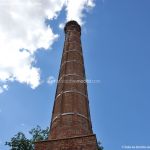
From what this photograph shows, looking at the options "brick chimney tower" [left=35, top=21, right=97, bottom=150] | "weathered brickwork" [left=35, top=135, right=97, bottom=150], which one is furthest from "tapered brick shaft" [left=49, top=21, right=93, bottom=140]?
"weathered brickwork" [left=35, top=135, right=97, bottom=150]

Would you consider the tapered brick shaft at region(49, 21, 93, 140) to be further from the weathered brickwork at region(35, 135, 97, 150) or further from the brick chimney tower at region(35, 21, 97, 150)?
the weathered brickwork at region(35, 135, 97, 150)

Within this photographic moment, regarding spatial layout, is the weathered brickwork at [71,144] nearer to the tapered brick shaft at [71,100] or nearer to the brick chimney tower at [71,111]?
the brick chimney tower at [71,111]

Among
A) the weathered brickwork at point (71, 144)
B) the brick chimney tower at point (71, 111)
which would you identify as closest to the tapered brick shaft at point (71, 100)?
the brick chimney tower at point (71, 111)

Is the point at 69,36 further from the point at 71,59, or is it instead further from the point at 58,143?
the point at 58,143

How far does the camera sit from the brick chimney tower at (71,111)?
1072cm

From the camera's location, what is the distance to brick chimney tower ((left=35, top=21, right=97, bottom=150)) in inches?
422

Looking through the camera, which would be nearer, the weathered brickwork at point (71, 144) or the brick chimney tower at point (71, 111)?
the weathered brickwork at point (71, 144)

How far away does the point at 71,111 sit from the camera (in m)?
12.7

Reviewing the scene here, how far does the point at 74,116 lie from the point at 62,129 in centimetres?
82

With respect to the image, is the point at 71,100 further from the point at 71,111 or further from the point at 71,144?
the point at 71,144

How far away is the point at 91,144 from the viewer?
10.5 meters

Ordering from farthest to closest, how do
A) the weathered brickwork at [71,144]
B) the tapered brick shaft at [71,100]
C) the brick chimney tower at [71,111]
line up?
the tapered brick shaft at [71,100], the brick chimney tower at [71,111], the weathered brickwork at [71,144]

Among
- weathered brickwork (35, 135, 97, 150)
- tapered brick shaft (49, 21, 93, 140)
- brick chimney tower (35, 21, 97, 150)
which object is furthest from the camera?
tapered brick shaft (49, 21, 93, 140)

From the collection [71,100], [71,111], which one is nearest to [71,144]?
[71,111]
